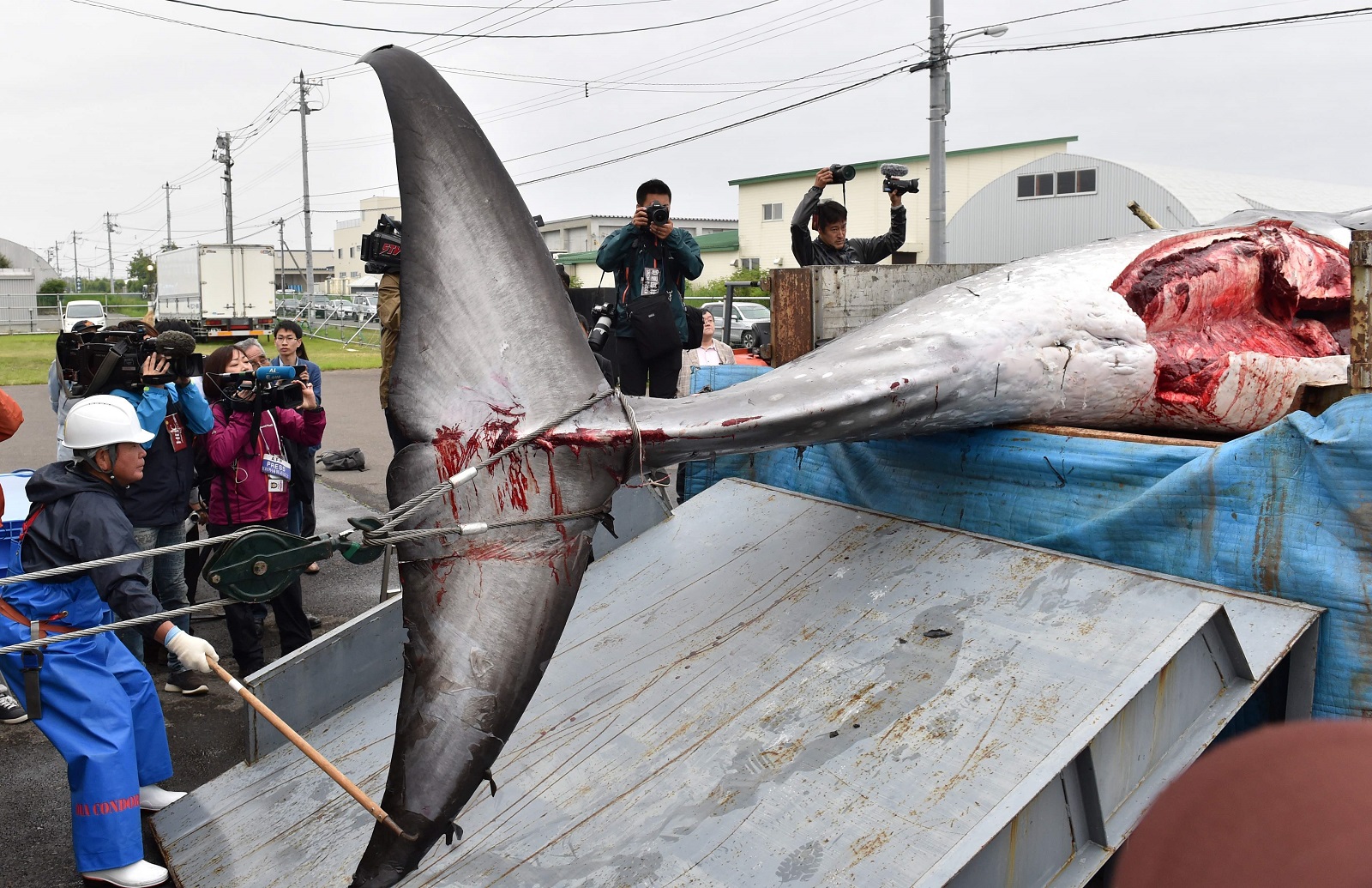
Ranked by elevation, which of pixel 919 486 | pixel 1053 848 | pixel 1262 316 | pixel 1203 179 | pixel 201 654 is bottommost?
pixel 1053 848

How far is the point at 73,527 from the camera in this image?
3.77m

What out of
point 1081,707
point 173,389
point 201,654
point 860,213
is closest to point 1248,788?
point 1081,707

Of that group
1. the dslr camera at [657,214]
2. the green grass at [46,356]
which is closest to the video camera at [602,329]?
the dslr camera at [657,214]

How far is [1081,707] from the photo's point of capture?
2.72 metres

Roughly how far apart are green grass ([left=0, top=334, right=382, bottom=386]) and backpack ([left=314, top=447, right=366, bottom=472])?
7739 mm

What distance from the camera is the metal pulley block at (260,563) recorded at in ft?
8.33

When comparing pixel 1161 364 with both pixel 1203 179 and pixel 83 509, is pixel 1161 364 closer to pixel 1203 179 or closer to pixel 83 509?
pixel 83 509

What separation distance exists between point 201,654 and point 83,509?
893 mm

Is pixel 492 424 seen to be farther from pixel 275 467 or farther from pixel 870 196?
pixel 870 196

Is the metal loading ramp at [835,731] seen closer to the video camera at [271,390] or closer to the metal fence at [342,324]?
the video camera at [271,390]

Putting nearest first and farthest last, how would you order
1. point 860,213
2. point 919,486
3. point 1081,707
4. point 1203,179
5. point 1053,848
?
point 1053,848, point 1081,707, point 919,486, point 1203,179, point 860,213

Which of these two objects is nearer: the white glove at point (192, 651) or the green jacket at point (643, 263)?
the white glove at point (192, 651)

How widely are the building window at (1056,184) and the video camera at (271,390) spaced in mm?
30710

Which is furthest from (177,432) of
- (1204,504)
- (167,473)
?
(1204,504)
